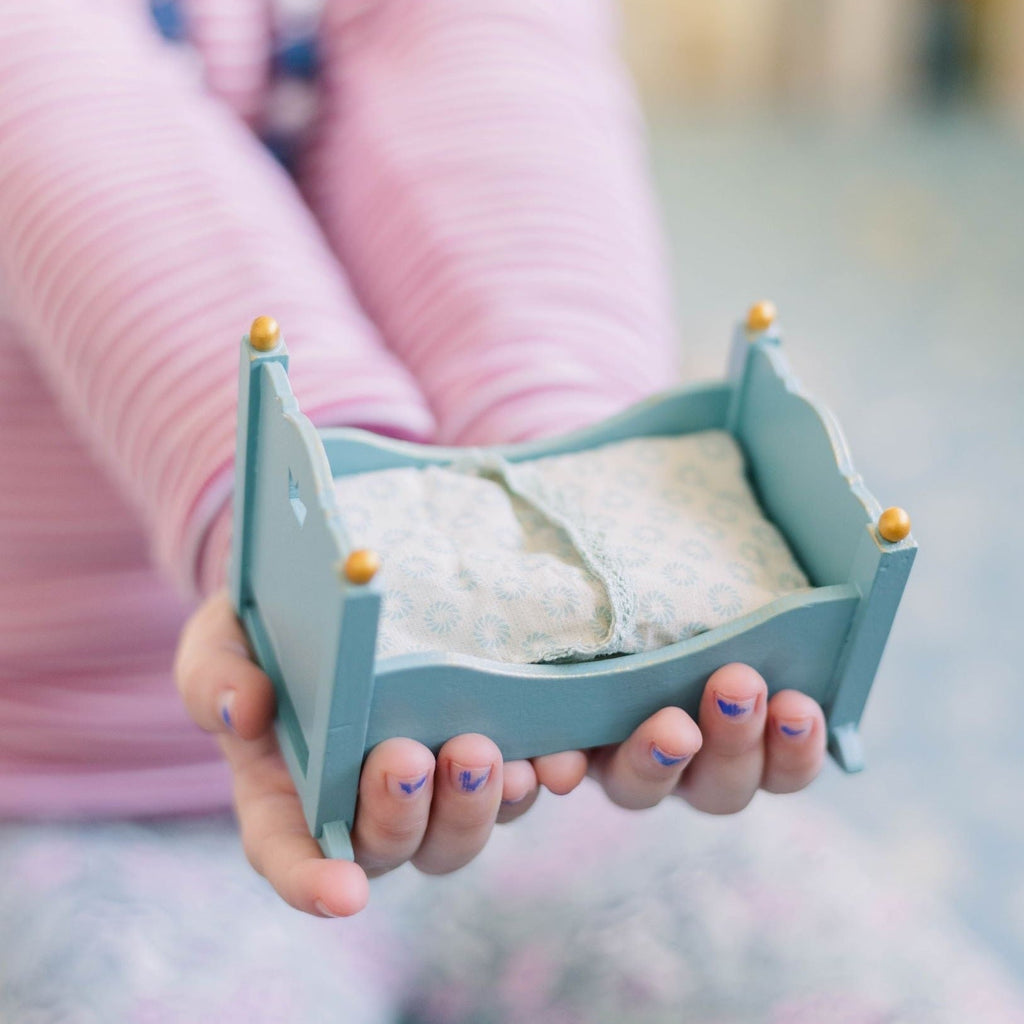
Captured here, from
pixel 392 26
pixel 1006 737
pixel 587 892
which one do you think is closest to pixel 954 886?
pixel 1006 737

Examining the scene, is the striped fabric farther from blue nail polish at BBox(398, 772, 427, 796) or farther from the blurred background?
the blurred background

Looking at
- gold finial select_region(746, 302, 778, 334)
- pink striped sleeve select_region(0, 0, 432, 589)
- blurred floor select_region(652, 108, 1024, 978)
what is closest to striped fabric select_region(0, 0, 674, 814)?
pink striped sleeve select_region(0, 0, 432, 589)

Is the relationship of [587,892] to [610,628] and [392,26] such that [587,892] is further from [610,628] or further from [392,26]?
[392,26]

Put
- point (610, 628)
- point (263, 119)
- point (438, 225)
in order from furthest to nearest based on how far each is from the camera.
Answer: point (263, 119), point (438, 225), point (610, 628)

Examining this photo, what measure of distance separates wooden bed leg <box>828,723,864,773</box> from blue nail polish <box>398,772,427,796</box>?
0.16 meters

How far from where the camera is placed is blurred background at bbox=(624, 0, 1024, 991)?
78 cm

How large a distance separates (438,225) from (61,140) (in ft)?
0.61

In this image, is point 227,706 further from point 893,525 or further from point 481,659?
point 893,525

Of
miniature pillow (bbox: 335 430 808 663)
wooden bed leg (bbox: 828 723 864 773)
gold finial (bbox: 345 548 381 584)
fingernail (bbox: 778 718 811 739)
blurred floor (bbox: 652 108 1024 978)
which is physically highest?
gold finial (bbox: 345 548 381 584)

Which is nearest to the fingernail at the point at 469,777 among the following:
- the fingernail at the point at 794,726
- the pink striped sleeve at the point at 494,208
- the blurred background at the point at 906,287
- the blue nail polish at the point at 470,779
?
the blue nail polish at the point at 470,779

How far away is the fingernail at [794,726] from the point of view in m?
0.43

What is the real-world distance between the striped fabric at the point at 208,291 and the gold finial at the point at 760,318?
11 cm

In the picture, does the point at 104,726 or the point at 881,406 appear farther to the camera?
the point at 881,406

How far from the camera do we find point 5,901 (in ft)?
1.59
